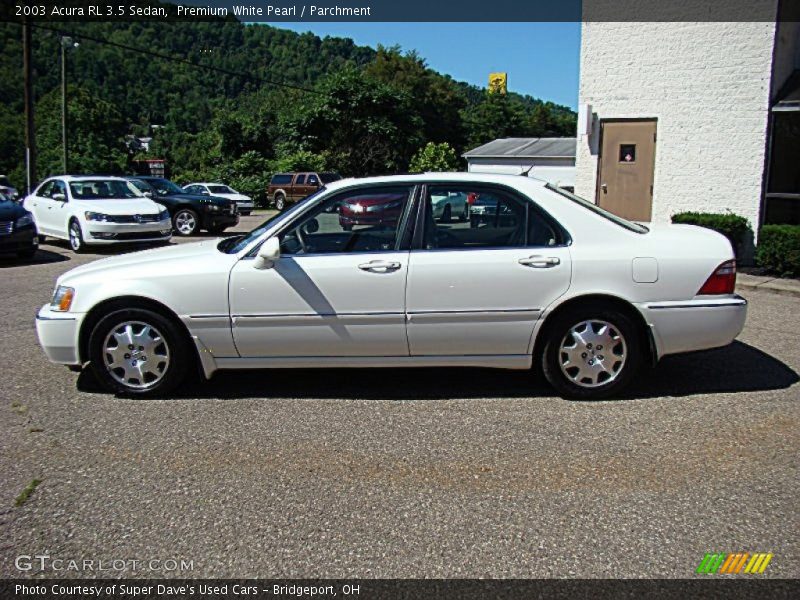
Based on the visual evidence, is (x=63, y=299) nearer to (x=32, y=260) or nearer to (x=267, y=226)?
(x=267, y=226)

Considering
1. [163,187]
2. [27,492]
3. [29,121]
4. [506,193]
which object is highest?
[29,121]

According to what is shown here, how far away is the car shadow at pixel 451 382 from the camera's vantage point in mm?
5484

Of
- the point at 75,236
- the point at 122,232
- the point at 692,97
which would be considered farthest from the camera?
the point at 75,236

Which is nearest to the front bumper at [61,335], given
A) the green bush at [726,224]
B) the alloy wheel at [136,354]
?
the alloy wheel at [136,354]

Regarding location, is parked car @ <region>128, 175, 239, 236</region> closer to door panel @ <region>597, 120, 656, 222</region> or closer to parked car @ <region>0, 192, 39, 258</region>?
parked car @ <region>0, 192, 39, 258</region>

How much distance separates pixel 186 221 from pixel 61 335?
552 inches

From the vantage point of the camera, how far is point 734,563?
10.3 feet

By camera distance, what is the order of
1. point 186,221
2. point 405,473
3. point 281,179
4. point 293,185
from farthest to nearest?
point 281,179
point 293,185
point 186,221
point 405,473

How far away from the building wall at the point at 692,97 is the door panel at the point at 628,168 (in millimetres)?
155

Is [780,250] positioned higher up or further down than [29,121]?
further down

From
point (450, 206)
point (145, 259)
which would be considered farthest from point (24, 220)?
point (450, 206)

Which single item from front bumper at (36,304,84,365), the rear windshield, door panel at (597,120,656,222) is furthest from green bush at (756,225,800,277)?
the rear windshield

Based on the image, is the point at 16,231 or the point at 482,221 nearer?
the point at 482,221

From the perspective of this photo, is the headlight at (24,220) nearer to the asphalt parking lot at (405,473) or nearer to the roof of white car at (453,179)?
the asphalt parking lot at (405,473)
